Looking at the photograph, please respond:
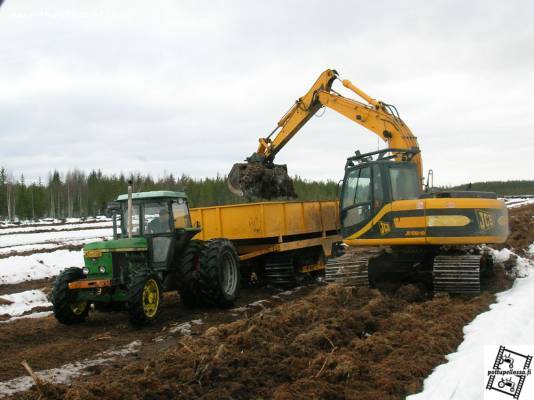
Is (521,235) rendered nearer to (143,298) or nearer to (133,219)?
(133,219)

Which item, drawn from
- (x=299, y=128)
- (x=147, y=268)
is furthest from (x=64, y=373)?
(x=299, y=128)

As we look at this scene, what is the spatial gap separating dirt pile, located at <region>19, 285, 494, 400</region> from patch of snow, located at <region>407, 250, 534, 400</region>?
0.17m

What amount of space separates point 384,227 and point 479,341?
4.60 meters

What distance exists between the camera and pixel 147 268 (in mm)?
10094

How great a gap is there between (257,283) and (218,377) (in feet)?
27.8

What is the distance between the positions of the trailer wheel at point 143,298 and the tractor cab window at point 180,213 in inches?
60.6

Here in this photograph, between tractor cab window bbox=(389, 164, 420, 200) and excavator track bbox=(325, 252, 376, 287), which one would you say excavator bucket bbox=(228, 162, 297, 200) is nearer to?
excavator track bbox=(325, 252, 376, 287)

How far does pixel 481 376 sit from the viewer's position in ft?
18.0

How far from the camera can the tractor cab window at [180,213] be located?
35.1ft

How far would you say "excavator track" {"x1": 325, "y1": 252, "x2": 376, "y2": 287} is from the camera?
11.6m

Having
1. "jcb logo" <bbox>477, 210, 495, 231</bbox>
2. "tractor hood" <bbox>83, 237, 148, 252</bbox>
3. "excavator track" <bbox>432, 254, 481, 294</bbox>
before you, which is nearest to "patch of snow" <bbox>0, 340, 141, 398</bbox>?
"tractor hood" <bbox>83, 237, 148, 252</bbox>

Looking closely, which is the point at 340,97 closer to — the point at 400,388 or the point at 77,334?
the point at 77,334

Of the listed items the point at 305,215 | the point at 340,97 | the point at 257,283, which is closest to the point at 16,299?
the point at 257,283

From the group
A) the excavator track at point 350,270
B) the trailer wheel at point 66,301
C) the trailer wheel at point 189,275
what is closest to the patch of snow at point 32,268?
the trailer wheel at point 66,301
